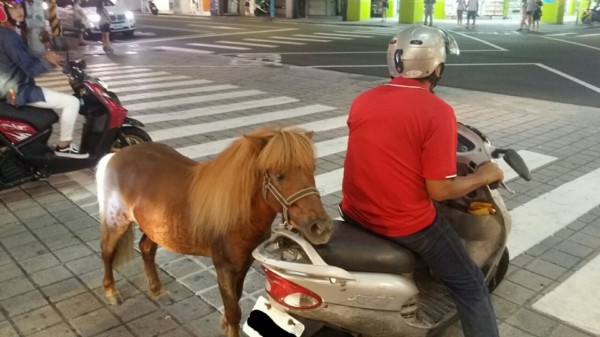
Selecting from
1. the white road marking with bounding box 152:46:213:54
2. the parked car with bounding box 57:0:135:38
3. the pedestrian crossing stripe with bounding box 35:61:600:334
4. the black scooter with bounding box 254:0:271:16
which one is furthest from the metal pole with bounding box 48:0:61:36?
the black scooter with bounding box 254:0:271:16

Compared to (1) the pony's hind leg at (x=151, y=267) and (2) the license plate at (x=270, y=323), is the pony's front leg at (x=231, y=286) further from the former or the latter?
(1) the pony's hind leg at (x=151, y=267)

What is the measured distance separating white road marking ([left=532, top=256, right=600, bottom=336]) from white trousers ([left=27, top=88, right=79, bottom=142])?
15.3 ft

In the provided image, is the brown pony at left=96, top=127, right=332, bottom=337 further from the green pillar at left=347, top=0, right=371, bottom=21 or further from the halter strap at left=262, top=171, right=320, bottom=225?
the green pillar at left=347, top=0, right=371, bottom=21

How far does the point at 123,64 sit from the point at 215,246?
1292 centimetres

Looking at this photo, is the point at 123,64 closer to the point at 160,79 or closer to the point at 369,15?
the point at 160,79

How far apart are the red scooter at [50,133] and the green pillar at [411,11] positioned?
2725 centimetres

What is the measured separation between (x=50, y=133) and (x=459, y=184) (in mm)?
4530

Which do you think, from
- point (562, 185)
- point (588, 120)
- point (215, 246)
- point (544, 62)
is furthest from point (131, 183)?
point (544, 62)

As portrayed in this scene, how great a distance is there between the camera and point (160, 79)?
39.8 feet

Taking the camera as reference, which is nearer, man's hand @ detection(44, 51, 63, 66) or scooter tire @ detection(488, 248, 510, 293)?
scooter tire @ detection(488, 248, 510, 293)

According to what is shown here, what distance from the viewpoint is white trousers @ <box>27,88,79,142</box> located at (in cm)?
534

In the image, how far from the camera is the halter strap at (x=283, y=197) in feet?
7.45

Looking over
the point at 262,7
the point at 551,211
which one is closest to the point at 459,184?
the point at 551,211

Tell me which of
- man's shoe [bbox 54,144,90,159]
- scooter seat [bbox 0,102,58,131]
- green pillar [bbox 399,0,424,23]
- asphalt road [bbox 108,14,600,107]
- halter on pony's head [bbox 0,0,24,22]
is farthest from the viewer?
green pillar [bbox 399,0,424,23]
